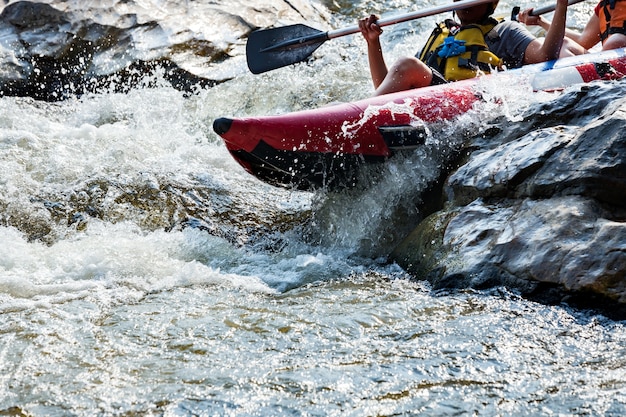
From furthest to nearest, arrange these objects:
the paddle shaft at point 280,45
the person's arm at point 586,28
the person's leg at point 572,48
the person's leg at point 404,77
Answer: the person's arm at point 586,28 → the paddle shaft at point 280,45 → the person's leg at point 572,48 → the person's leg at point 404,77

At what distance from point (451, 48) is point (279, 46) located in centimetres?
121

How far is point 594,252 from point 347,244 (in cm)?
139

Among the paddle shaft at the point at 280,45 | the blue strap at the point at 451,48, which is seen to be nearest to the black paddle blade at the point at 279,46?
the paddle shaft at the point at 280,45

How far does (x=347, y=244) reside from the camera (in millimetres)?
3678

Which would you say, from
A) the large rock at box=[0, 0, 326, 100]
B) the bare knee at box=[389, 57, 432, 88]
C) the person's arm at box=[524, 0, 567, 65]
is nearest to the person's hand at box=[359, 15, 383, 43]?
the bare knee at box=[389, 57, 432, 88]

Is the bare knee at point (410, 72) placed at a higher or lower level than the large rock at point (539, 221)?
higher

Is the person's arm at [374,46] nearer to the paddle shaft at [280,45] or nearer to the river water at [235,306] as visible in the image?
the paddle shaft at [280,45]

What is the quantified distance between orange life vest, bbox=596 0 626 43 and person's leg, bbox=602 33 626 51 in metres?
0.11

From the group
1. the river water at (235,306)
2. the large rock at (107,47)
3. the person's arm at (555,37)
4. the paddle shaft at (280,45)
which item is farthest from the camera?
the large rock at (107,47)

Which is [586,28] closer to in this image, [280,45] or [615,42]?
[615,42]

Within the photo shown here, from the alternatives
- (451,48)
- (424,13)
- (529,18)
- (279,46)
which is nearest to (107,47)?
(279,46)

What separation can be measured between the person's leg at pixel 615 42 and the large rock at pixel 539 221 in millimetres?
1650

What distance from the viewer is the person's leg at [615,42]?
181 inches

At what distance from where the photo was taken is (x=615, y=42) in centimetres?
460
